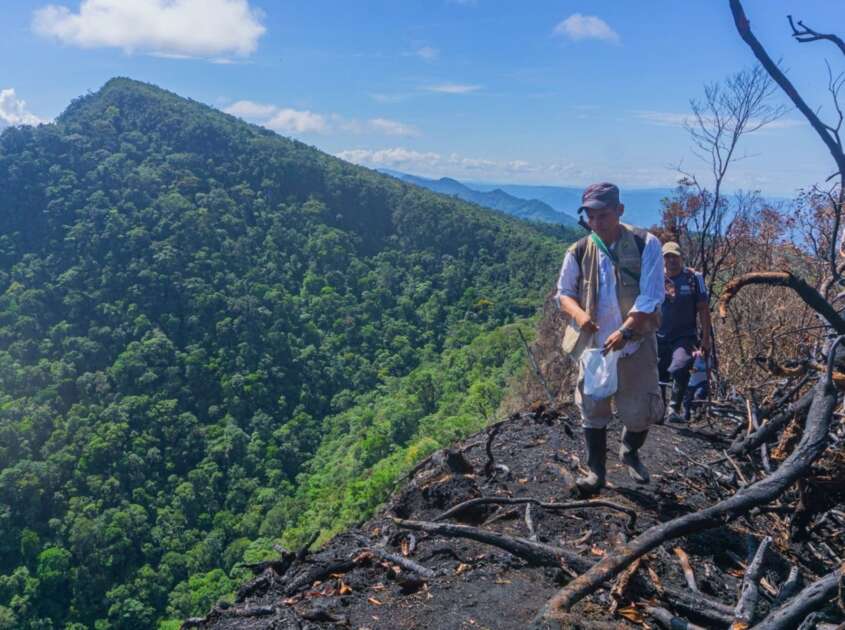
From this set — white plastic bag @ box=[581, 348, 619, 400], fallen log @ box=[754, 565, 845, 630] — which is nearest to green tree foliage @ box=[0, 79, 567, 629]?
white plastic bag @ box=[581, 348, 619, 400]

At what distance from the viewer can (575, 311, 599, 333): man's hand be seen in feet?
9.77

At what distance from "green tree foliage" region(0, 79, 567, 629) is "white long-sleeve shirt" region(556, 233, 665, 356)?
569 inches

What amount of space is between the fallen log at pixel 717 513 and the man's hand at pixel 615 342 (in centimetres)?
82

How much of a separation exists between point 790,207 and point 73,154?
3319 inches

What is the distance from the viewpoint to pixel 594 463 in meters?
3.17

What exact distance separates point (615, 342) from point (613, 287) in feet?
1.00

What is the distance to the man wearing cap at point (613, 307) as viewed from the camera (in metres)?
2.95

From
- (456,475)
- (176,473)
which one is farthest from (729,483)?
(176,473)

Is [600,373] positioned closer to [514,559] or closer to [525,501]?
[525,501]

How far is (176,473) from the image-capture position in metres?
43.7

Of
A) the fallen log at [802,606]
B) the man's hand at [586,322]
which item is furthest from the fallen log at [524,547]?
the man's hand at [586,322]

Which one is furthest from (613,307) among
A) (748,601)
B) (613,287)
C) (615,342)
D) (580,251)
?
(748,601)

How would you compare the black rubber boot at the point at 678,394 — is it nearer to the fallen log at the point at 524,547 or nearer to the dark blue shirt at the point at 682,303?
the dark blue shirt at the point at 682,303

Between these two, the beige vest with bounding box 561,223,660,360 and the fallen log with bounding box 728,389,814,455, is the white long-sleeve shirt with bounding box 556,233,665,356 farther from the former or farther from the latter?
the fallen log with bounding box 728,389,814,455
